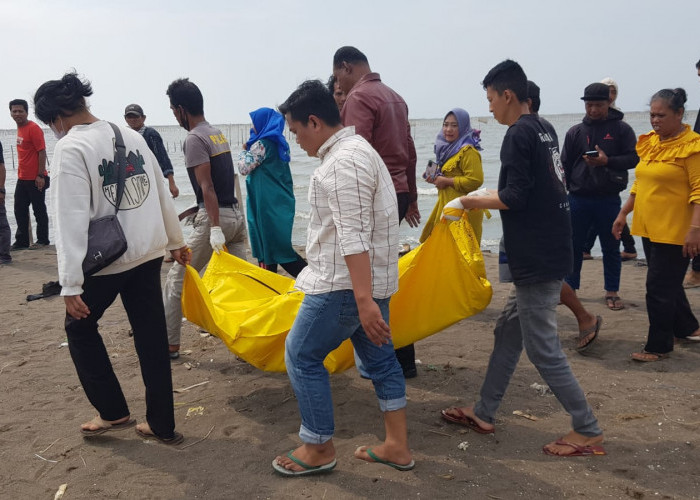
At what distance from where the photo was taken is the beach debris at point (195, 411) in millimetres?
4018

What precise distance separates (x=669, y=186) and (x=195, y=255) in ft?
11.1

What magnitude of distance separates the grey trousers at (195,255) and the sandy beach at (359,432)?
37 centimetres

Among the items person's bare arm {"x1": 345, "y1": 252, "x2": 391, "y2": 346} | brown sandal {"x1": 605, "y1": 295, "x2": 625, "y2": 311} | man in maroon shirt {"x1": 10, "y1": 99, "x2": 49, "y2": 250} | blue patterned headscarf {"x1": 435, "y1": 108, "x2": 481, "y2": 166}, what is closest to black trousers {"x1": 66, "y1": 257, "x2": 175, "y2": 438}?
person's bare arm {"x1": 345, "y1": 252, "x2": 391, "y2": 346}

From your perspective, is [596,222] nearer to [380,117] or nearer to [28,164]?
[380,117]

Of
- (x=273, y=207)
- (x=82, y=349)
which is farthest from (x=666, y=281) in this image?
(x=82, y=349)

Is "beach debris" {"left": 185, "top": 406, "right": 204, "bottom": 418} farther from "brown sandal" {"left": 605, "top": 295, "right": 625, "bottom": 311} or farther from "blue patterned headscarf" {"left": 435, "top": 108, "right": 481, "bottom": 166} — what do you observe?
"brown sandal" {"left": 605, "top": 295, "right": 625, "bottom": 311}

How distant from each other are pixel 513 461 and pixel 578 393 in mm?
470

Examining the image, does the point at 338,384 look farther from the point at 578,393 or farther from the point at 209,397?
the point at 578,393

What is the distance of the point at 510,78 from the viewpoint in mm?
3104

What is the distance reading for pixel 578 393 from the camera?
10.5ft

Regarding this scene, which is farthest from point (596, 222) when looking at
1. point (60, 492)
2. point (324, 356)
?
point (60, 492)

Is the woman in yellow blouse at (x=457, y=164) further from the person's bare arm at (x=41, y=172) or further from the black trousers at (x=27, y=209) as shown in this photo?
the black trousers at (x=27, y=209)

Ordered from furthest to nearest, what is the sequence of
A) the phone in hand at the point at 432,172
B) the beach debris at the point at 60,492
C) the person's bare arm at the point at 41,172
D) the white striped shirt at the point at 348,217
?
1. the person's bare arm at the point at 41,172
2. the phone in hand at the point at 432,172
3. the beach debris at the point at 60,492
4. the white striped shirt at the point at 348,217

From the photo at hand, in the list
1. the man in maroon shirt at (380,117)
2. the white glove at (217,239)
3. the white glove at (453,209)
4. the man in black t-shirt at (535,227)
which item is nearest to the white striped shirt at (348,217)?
the white glove at (453,209)
